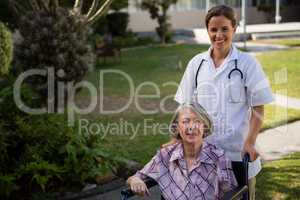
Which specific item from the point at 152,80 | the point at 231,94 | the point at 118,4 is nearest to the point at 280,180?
the point at 231,94

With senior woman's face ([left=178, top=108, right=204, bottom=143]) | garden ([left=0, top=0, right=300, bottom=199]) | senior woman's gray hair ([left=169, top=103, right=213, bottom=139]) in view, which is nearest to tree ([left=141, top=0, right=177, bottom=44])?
garden ([left=0, top=0, right=300, bottom=199])

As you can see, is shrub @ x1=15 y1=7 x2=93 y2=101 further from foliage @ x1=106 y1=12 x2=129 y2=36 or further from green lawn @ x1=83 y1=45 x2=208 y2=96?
foliage @ x1=106 y1=12 x2=129 y2=36

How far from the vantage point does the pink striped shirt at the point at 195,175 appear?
3072mm

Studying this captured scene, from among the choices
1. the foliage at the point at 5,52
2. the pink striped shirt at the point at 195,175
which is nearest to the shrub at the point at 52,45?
the foliage at the point at 5,52

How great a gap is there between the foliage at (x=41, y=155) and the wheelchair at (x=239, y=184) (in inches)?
65.6

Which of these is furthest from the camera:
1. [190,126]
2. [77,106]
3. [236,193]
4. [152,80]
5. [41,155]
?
[152,80]

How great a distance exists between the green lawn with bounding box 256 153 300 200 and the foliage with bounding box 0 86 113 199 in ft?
5.19

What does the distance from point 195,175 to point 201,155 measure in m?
0.13

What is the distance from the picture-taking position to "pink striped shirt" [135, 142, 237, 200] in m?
3.07

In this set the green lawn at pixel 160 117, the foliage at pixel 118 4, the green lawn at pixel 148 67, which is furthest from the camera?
the foliage at pixel 118 4

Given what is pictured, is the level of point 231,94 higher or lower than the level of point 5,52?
lower

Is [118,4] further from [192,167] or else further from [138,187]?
[138,187]

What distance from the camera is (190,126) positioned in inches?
120

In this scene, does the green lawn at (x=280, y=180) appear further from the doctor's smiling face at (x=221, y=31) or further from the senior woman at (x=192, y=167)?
the doctor's smiling face at (x=221, y=31)
